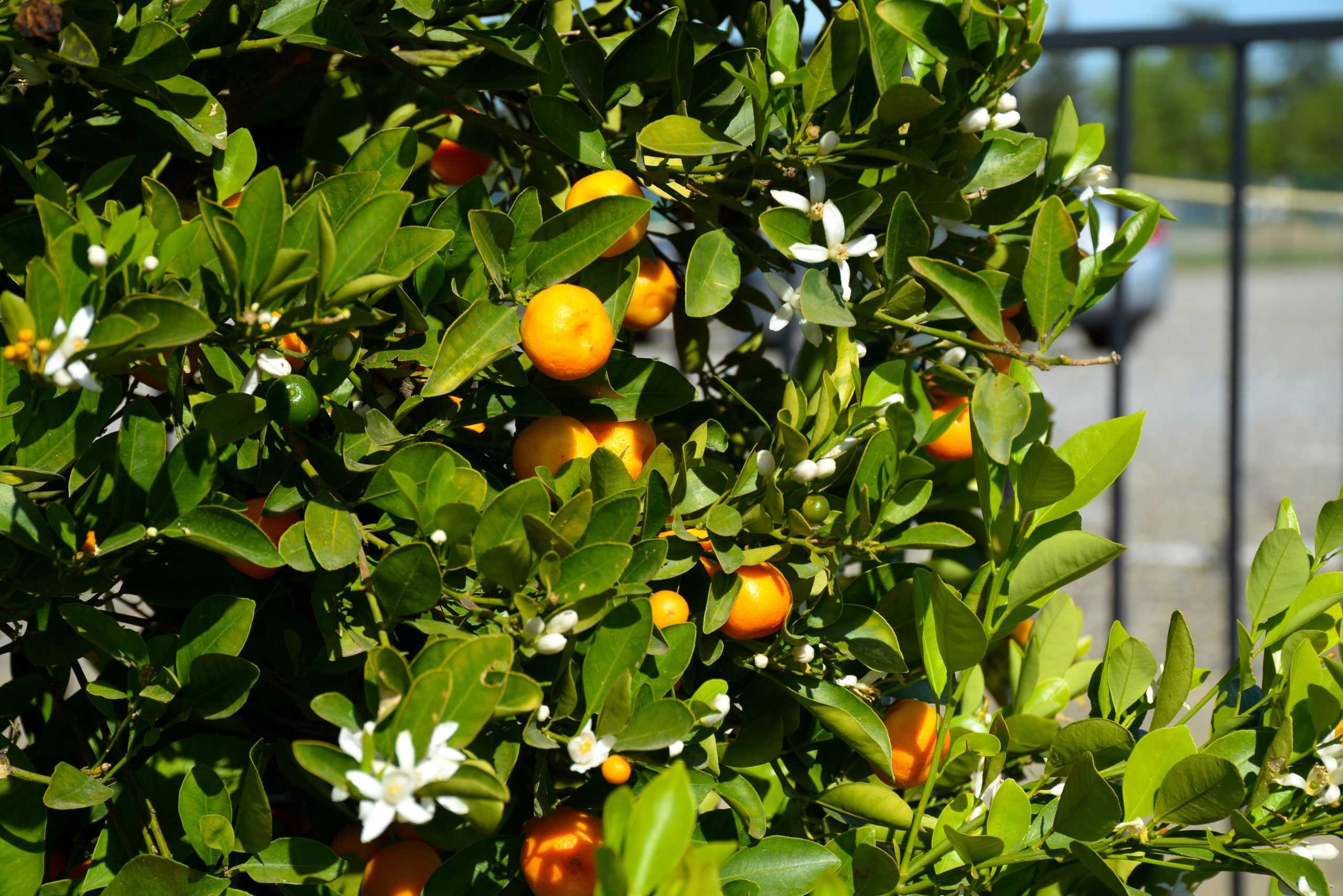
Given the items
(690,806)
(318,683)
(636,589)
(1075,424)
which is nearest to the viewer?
(690,806)

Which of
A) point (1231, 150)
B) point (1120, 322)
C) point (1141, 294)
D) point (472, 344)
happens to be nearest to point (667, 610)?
point (472, 344)

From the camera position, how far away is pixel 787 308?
59 centimetres

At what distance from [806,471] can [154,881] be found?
340mm

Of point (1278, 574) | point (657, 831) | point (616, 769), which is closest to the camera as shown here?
point (657, 831)

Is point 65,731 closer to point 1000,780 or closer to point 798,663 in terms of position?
point 798,663

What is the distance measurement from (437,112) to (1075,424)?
4.73 meters

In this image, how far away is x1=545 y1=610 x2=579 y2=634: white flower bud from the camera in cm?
46

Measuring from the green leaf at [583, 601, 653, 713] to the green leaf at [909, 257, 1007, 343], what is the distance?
20 cm

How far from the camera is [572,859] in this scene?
0.52 metres

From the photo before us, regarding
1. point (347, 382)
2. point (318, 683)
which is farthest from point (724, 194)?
point (318, 683)

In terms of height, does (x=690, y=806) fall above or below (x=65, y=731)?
above

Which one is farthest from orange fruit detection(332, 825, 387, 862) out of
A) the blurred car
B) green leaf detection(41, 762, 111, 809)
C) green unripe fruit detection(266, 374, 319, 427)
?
the blurred car

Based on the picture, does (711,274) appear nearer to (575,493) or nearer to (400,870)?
(575,493)

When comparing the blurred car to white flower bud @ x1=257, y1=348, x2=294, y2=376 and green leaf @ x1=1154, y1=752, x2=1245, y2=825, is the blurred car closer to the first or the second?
green leaf @ x1=1154, y1=752, x2=1245, y2=825
